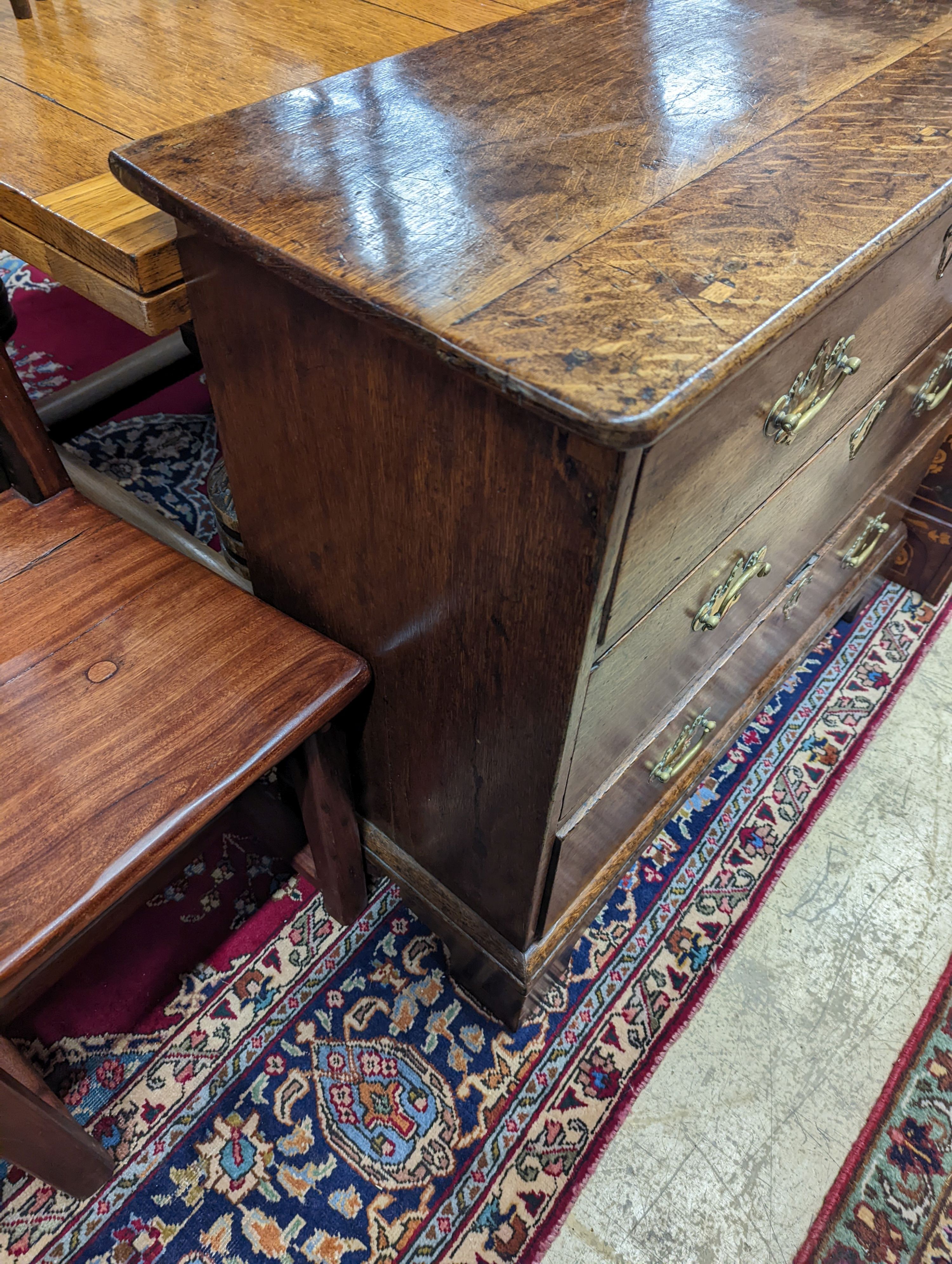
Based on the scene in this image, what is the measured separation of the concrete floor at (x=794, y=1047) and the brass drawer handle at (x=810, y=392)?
2.53ft

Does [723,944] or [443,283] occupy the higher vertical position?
[443,283]

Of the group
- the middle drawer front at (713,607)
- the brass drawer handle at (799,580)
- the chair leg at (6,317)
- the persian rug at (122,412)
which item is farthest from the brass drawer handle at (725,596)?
the chair leg at (6,317)

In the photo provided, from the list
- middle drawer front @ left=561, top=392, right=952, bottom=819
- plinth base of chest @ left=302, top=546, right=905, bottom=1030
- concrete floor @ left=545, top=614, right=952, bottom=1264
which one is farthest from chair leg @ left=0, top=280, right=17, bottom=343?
concrete floor @ left=545, top=614, right=952, bottom=1264

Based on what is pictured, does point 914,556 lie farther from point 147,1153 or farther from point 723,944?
point 147,1153

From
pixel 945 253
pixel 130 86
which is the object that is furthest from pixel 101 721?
pixel 945 253

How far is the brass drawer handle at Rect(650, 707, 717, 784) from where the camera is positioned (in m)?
0.95

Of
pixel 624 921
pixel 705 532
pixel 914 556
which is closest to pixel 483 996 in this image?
pixel 624 921

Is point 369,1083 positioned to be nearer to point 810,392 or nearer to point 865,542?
point 810,392

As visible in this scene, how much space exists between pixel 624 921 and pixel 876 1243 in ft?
1.42

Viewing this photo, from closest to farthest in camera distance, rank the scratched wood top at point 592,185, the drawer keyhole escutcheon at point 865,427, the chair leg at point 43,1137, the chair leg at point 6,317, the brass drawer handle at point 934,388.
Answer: the scratched wood top at point 592,185 < the chair leg at point 43,1137 < the drawer keyhole escutcheon at point 865,427 < the brass drawer handle at point 934,388 < the chair leg at point 6,317

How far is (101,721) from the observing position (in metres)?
0.71

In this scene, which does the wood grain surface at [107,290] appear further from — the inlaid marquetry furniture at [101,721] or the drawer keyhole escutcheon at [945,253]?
the drawer keyhole escutcheon at [945,253]

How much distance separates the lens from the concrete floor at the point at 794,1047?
2.99 ft

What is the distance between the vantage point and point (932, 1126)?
994 millimetres
